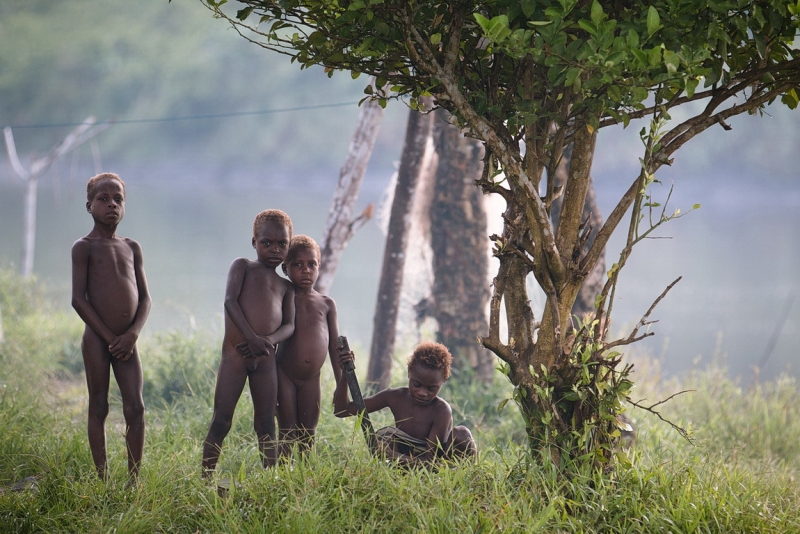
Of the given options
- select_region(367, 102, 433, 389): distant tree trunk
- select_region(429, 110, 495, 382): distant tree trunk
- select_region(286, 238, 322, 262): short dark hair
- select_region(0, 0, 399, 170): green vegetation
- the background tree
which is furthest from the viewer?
select_region(0, 0, 399, 170): green vegetation

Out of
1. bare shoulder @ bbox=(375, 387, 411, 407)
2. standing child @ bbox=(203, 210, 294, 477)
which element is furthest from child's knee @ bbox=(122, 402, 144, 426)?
bare shoulder @ bbox=(375, 387, 411, 407)

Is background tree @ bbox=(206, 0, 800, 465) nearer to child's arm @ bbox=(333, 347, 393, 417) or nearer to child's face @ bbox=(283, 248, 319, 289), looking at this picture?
child's arm @ bbox=(333, 347, 393, 417)

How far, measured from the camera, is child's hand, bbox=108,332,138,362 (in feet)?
11.4

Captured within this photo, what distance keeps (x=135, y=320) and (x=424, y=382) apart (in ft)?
4.39

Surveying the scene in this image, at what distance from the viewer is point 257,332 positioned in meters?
3.54

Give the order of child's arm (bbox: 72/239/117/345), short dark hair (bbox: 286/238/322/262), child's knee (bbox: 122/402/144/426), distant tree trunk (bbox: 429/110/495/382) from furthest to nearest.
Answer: distant tree trunk (bbox: 429/110/495/382) → short dark hair (bbox: 286/238/322/262) → child's knee (bbox: 122/402/144/426) → child's arm (bbox: 72/239/117/345)

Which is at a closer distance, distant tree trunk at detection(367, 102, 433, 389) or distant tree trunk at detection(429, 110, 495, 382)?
distant tree trunk at detection(367, 102, 433, 389)

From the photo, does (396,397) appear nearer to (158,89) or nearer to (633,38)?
(633,38)

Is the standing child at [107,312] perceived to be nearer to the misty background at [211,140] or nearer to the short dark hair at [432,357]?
the short dark hair at [432,357]

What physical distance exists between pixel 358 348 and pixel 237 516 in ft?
20.6

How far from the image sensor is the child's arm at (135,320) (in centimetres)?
348

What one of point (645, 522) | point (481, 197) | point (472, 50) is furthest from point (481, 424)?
point (472, 50)

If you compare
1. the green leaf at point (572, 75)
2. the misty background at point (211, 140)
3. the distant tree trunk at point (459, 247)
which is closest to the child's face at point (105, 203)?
the green leaf at point (572, 75)

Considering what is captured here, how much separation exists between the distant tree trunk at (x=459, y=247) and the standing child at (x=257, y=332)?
11.7 feet
